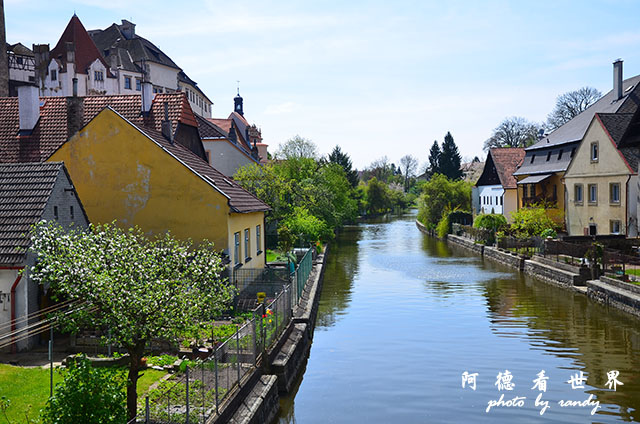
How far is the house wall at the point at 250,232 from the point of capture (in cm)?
2155

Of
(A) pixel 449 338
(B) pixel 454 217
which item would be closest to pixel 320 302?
(A) pixel 449 338

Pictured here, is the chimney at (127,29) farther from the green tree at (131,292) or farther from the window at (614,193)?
the green tree at (131,292)

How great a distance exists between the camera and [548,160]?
51094mm

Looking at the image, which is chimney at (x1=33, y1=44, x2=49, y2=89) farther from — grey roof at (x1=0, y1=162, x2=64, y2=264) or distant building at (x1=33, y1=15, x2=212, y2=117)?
grey roof at (x1=0, y1=162, x2=64, y2=264)

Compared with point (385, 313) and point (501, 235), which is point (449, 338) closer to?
point (385, 313)

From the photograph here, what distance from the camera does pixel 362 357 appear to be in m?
18.0

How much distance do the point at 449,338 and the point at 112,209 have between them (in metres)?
13.0

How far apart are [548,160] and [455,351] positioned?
123ft

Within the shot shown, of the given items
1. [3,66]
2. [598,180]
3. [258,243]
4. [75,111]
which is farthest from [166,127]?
[598,180]

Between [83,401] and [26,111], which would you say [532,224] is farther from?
[83,401]

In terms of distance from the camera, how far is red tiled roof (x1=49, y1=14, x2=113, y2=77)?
192ft

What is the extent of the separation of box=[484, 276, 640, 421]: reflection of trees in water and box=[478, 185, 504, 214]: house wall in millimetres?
30475

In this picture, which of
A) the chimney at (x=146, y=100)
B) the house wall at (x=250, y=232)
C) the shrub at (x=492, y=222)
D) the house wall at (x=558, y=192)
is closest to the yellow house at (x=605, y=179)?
the house wall at (x=558, y=192)

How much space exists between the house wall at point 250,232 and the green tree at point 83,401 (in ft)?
41.4
